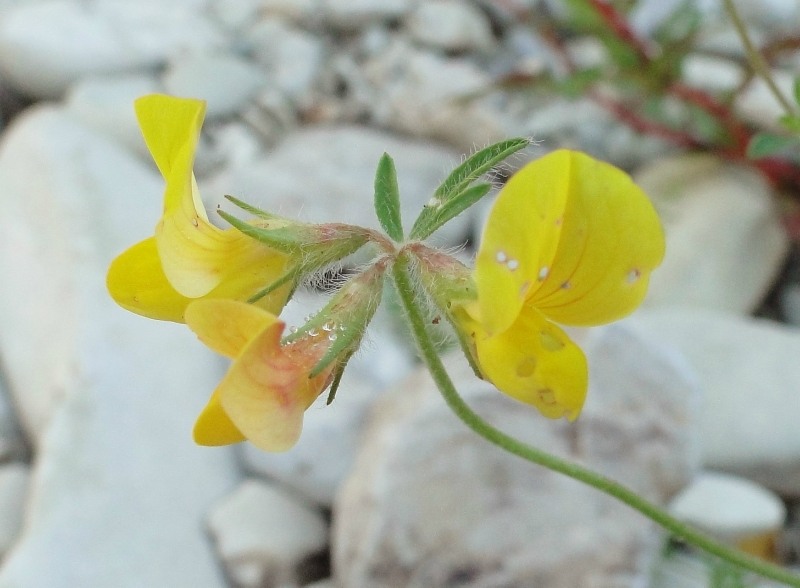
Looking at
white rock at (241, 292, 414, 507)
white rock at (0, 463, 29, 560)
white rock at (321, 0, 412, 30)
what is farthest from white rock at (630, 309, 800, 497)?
white rock at (321, 0, 412, 30)

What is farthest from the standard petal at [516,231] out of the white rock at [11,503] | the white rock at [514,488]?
the white rock at [11,503]

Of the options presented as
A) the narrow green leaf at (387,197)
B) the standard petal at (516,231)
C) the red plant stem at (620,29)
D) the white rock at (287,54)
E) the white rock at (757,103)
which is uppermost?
the white rock at (287,54)

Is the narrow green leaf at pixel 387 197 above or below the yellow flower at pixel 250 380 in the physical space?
above

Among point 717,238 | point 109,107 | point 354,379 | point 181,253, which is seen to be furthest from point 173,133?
point 109,107

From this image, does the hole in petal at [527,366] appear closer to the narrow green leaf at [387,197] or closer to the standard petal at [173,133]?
the narrow green leaf at [387,197]

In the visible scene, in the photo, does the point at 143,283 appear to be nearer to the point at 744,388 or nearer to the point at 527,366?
the point at 527,366

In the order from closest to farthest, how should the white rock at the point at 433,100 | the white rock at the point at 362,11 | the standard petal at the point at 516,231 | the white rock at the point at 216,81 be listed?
the standard petal at the point at 516,231, the white rock at the point at 433,100, the white rock at the point at 216,81, the white rock at the point at 362,11
